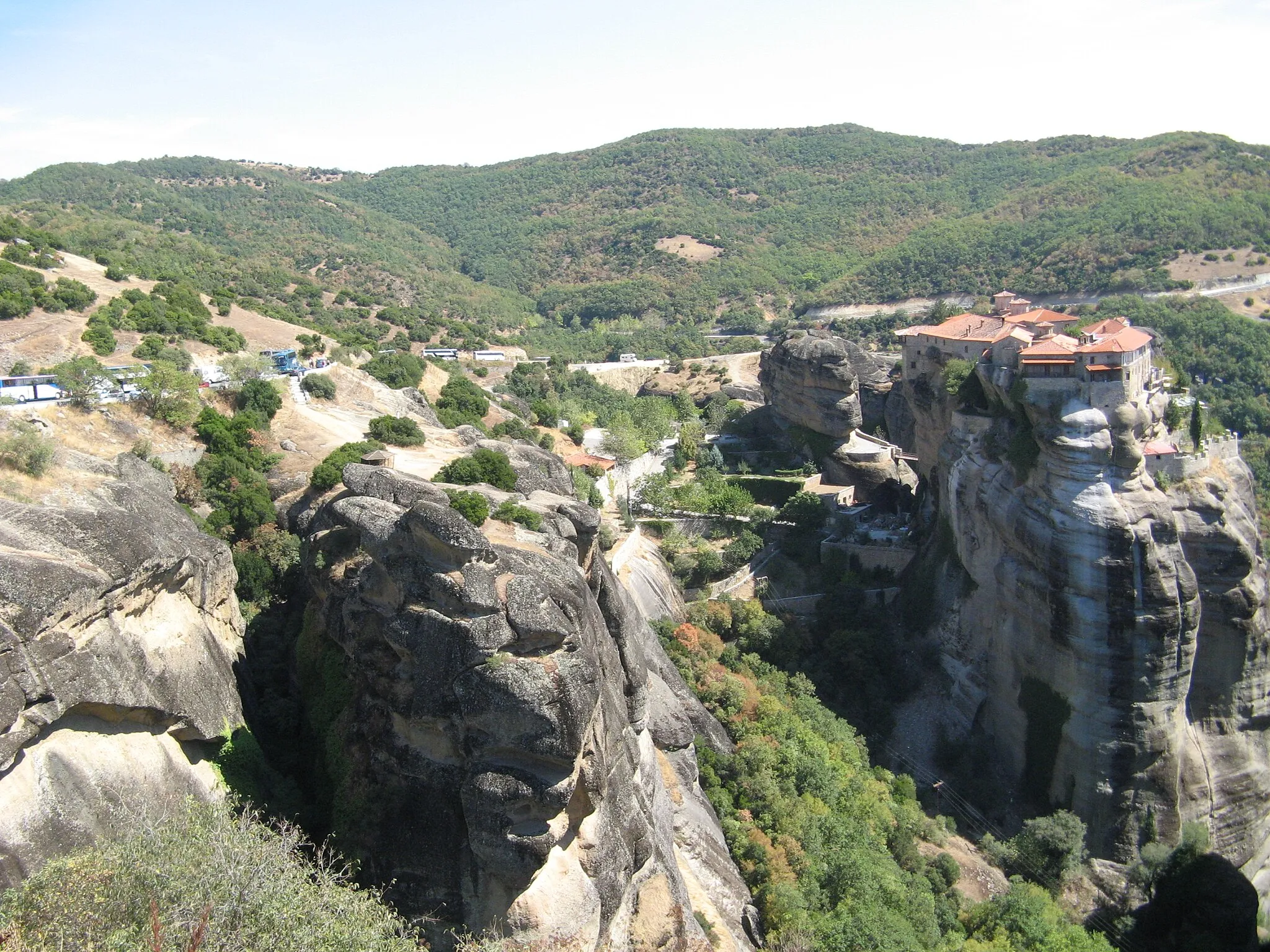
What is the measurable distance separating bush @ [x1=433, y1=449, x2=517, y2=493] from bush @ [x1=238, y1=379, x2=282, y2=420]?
35.1 feet

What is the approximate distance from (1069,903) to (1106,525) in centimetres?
1288

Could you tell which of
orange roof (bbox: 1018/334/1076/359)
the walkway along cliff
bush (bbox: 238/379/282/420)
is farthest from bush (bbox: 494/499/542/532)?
orange roof (bbox: 1018/334/1076/359)

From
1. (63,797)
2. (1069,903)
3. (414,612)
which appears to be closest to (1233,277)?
(1069,903)

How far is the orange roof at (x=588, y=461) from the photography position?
49.6 m

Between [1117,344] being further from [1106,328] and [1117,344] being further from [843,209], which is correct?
[843,209]

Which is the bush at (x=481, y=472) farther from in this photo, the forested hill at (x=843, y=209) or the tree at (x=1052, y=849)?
the forested hill at (x=843, y=209)

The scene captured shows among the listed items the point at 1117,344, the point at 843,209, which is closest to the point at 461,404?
the point at 1117,344

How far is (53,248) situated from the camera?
48312 millimetres

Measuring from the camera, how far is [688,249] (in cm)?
12219

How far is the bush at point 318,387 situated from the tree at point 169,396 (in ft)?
22.8

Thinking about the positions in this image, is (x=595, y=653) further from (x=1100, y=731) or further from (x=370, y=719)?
(x=1100, y=731)

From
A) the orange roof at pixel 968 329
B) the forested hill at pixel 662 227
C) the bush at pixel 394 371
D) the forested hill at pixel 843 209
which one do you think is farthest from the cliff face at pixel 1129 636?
the forested hill at pixel 843 209

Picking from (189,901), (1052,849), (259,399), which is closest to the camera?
(189,901)

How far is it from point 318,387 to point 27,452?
19.4 meters
